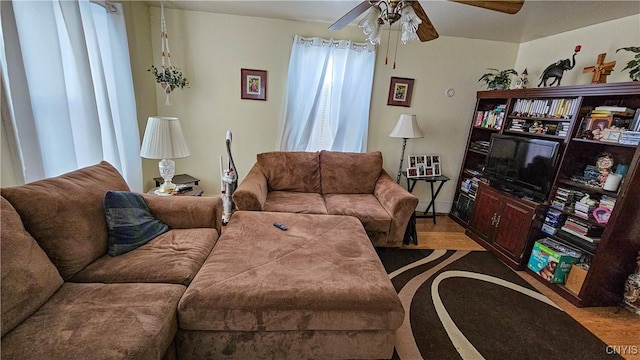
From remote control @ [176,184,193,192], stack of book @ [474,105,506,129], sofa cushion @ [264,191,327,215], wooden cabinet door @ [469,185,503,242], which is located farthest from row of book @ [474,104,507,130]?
remote control @ [176,184,193,192]

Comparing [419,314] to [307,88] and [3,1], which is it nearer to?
[307,88]

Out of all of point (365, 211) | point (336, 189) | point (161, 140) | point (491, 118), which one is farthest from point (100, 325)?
point (491, 118)

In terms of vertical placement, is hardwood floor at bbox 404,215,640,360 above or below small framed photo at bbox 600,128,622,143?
below

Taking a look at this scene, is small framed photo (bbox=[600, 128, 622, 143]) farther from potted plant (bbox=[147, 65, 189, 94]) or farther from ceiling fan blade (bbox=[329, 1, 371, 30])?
potted plant (bbox=[147, 65, 189, 94])

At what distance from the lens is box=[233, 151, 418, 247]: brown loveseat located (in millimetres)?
2523

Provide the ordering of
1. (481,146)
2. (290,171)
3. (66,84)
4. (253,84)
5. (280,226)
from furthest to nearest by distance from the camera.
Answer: (481,146)
(253,84)
(290,171)
(280,226)
(66,84)

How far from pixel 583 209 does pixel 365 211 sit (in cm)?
176

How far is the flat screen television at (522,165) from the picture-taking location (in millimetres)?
2354

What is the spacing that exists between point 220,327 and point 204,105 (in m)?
2.70

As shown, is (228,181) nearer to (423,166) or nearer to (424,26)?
(424,26)

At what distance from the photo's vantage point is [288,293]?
131 cm

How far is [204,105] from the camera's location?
10.6 feet

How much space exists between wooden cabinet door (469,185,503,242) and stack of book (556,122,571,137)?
0.75 meters

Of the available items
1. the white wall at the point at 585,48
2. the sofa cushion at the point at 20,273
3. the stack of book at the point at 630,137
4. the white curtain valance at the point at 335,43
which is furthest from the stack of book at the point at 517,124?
the sofa cushion at the point at 20,273
